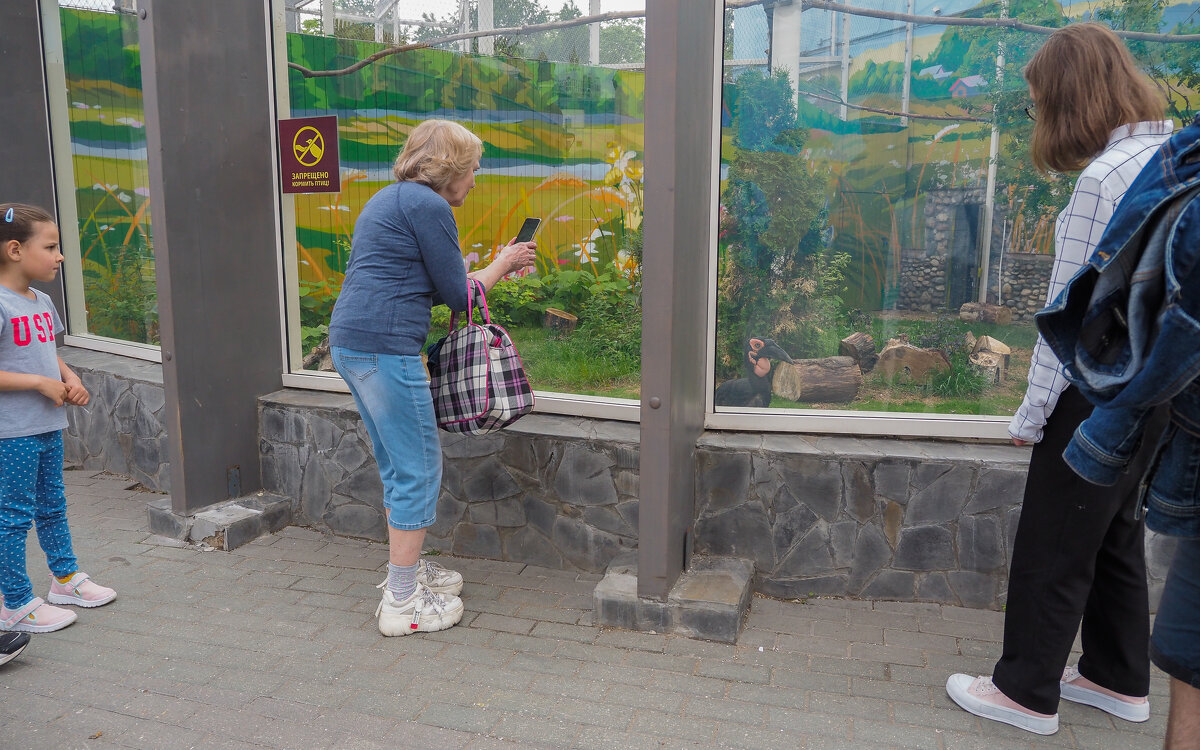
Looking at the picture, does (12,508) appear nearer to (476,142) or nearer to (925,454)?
(476,142)

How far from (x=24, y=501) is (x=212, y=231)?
1.69 metres

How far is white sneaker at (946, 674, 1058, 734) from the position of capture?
2842 millimetres

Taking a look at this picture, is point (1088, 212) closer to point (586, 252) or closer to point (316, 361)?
point (586, 252)

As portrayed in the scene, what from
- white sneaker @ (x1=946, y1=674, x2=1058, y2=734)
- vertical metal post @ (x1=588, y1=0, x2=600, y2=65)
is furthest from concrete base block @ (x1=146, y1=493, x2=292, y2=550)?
white sneaker @ (x1=946, y1=674, x2=1058, y2=734)

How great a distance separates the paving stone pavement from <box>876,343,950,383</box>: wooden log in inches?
39.4

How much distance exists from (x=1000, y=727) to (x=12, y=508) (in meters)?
3.59

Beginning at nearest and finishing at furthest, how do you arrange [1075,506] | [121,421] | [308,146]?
1. [1075,506]
2. [308,146]
3. [121,421]

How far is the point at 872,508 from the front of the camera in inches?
151

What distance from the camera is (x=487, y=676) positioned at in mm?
3225

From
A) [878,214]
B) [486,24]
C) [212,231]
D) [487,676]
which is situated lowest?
[487,676]

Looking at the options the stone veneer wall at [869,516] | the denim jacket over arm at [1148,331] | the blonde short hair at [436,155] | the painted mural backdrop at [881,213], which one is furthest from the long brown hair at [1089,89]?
the blonde short hair at [436,155]

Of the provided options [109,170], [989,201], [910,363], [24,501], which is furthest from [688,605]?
[109,170]

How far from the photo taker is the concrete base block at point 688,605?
3.48m

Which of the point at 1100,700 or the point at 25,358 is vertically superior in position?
the point at 25,358
